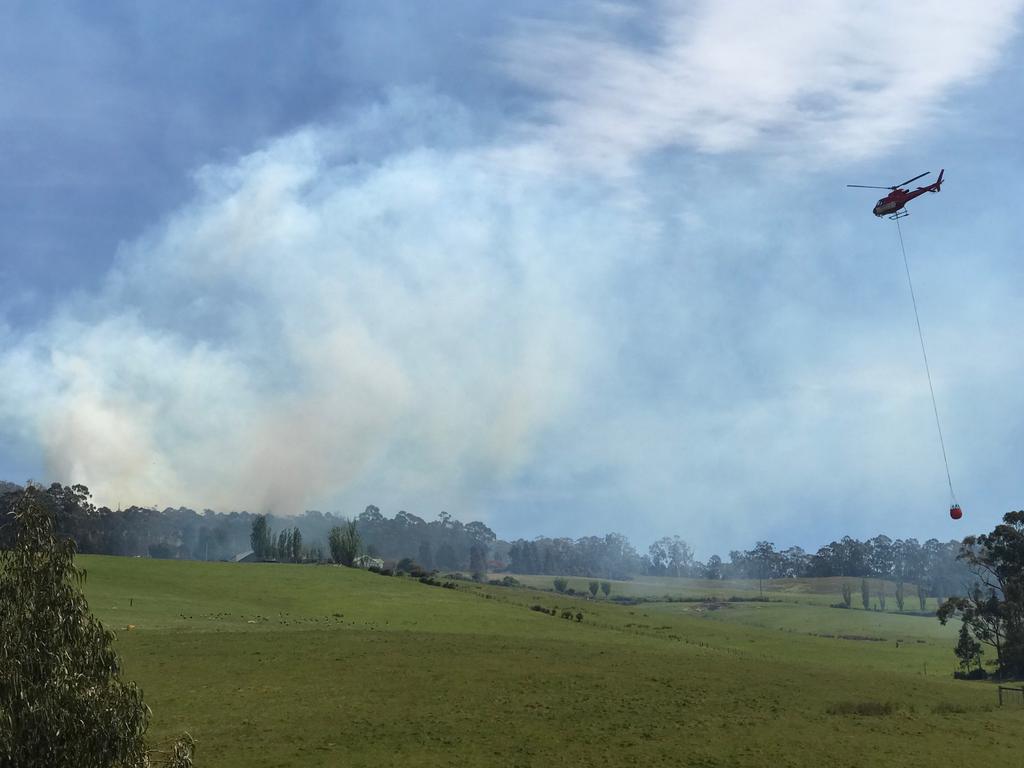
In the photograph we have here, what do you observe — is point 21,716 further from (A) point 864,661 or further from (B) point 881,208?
(A) point 864,661

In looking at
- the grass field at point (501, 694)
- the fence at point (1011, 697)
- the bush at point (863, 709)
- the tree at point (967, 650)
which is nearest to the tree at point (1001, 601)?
the tree at point (967, 650)

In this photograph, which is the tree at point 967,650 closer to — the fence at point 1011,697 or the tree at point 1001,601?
the tree at point 1001,601

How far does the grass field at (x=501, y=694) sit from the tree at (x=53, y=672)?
18.3m

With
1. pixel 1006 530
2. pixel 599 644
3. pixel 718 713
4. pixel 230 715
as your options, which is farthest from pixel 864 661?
pixel 230 715

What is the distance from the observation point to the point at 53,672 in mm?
22438

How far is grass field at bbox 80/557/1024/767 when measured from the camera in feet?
142

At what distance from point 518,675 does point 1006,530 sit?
8298cm

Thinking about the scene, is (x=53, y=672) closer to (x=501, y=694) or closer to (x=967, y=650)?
(x=501, y=694)

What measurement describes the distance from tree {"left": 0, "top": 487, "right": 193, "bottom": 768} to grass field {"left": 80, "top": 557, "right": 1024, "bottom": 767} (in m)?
18.3

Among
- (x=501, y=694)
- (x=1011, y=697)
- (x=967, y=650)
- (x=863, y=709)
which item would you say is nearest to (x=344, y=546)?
(x=967, y=650)

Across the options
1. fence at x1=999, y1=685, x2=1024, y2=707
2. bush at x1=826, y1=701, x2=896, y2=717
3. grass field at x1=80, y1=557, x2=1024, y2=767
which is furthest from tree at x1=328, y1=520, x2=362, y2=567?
bush at x1=826, y1=701, x2=896, y2=717

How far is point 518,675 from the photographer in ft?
196

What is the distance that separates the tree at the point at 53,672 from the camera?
2183cm

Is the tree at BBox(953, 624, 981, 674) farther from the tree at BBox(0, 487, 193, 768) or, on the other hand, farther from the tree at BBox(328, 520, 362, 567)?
the tree at BBox(328, 520, 362, 567)
